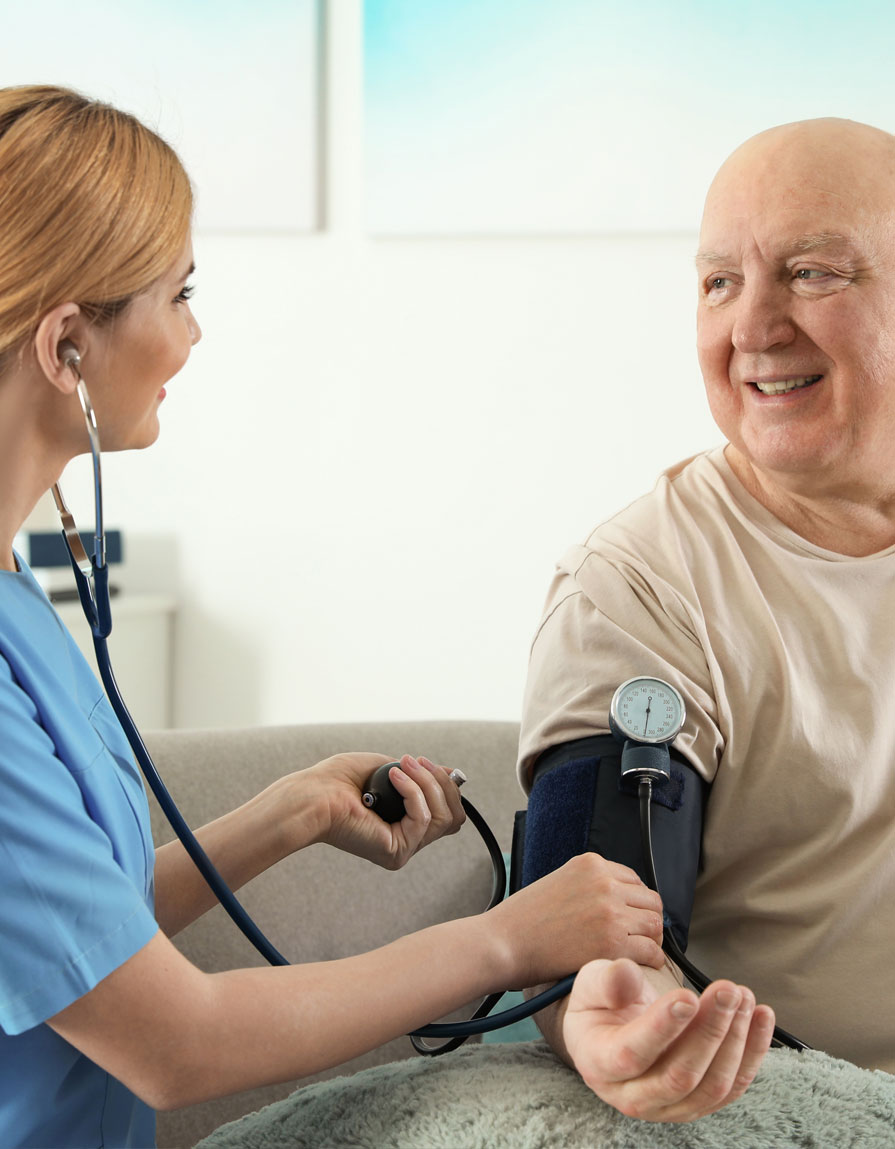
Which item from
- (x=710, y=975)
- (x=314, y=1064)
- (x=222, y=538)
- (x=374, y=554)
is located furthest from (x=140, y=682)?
(x=314, y=1064)

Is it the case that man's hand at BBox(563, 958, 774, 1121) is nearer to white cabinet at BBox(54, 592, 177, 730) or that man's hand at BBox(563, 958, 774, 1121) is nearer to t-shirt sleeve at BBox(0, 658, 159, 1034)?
t-shirt sleeve at BBox(0, 658, 159, 1034)

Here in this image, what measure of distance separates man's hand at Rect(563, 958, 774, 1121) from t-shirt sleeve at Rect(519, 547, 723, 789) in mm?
344

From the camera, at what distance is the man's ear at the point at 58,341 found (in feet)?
2.86

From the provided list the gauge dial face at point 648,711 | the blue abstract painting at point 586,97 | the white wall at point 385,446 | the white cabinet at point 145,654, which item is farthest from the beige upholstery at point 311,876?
the blue abstract painting at point 586,97

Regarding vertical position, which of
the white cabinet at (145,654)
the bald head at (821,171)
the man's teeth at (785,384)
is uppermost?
the bald head at (821,171)

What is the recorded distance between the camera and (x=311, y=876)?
1.52 metres

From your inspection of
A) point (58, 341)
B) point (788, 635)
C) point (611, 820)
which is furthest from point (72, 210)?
point (788, 635)

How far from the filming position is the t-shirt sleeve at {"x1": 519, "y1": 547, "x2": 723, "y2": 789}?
118 cm

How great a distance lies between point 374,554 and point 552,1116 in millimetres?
2166

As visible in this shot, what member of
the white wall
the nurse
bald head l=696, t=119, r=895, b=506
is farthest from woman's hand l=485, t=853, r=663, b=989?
the white wall

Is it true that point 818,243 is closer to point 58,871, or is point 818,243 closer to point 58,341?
Answer: point 58,341

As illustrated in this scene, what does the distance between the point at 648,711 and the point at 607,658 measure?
0.35 ft

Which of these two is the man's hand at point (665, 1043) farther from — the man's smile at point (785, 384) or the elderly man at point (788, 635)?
the man's smile at point (785, 384)

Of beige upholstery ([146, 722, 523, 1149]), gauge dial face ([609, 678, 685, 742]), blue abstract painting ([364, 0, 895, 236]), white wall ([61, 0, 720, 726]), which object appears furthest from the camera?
white wall ([61, 0, 720, 726])
